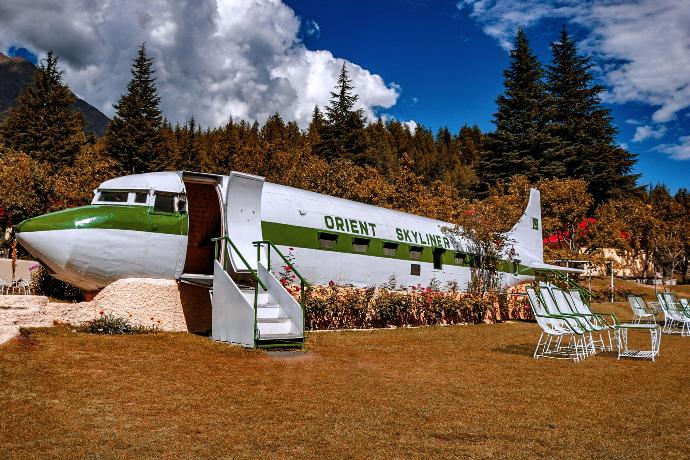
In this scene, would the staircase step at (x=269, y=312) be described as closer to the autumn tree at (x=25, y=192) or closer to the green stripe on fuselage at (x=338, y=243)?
the green stripe on fuselage at (x=338, y=243)

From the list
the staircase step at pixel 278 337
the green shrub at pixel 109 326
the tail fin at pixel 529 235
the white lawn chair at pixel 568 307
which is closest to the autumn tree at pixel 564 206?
the tail fin at pixel 529 235

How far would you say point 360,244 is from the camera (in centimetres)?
1741

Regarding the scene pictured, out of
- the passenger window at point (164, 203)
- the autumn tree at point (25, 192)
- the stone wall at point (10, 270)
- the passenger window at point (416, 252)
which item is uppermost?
the autumn tree at point (25, 192)

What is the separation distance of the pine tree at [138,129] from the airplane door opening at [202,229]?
41603 millimetres

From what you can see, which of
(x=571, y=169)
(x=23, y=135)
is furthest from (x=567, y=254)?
(x=23, y=135)

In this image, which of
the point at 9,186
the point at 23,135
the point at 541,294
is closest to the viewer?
the point at 541,294

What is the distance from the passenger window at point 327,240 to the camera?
16.0 meters

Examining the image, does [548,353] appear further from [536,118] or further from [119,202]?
[536,118]

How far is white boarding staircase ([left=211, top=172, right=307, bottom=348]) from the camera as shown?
35.6ft

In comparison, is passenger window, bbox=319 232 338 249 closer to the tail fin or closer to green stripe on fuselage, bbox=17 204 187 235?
green stripe on fuselage, bbox=17 204 187 235

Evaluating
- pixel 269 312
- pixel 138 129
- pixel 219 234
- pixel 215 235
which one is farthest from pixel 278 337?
pixel 138 129

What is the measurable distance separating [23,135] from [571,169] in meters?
52.8

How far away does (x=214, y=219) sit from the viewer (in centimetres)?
1549

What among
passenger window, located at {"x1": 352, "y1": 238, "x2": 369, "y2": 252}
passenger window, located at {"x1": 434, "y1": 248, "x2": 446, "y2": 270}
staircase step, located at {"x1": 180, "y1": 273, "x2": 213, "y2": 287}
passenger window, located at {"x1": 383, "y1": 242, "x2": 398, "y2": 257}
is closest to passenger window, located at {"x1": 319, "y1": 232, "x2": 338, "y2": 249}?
passenger window, located at {"x1": 352, "y1": 238, "x2": 369, "y2": 252}
